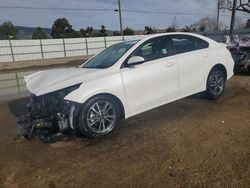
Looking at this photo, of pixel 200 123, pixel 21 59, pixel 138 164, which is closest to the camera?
pixel 138 164

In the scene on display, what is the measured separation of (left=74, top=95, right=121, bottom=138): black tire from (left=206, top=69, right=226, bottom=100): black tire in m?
2.46

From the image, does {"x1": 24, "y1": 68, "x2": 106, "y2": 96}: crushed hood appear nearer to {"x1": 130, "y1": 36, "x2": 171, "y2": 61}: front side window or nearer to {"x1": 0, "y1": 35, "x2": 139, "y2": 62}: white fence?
{"x1": 130, "y1": 36, "x2": 171, "y2": 61}: front side window

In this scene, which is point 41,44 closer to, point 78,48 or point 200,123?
point 78,48

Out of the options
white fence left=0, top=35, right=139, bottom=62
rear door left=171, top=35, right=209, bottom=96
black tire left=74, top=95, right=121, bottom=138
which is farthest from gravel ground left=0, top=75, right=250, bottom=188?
white fence left=0, top=35, right=139, bottom=62

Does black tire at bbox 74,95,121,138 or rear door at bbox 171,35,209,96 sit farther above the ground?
rear door at bbox 171,35,209,96

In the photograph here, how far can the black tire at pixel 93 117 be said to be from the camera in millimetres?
4508

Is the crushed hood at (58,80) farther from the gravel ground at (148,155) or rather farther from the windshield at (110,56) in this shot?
the gravel ground at (148,155)

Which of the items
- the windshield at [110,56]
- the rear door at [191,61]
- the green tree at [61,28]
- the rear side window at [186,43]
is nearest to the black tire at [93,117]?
the windshield at [110,56]

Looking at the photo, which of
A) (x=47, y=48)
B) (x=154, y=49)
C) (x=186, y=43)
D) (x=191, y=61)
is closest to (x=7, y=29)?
(x=47, y=48)

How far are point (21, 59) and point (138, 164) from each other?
1276 inches

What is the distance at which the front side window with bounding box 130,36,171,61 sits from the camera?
17.5 ft

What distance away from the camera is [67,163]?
3924mm

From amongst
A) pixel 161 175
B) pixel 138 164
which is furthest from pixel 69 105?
pixel 161 175

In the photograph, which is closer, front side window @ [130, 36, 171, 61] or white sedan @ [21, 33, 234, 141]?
white sedan @ [21, 33, 234, 141]
